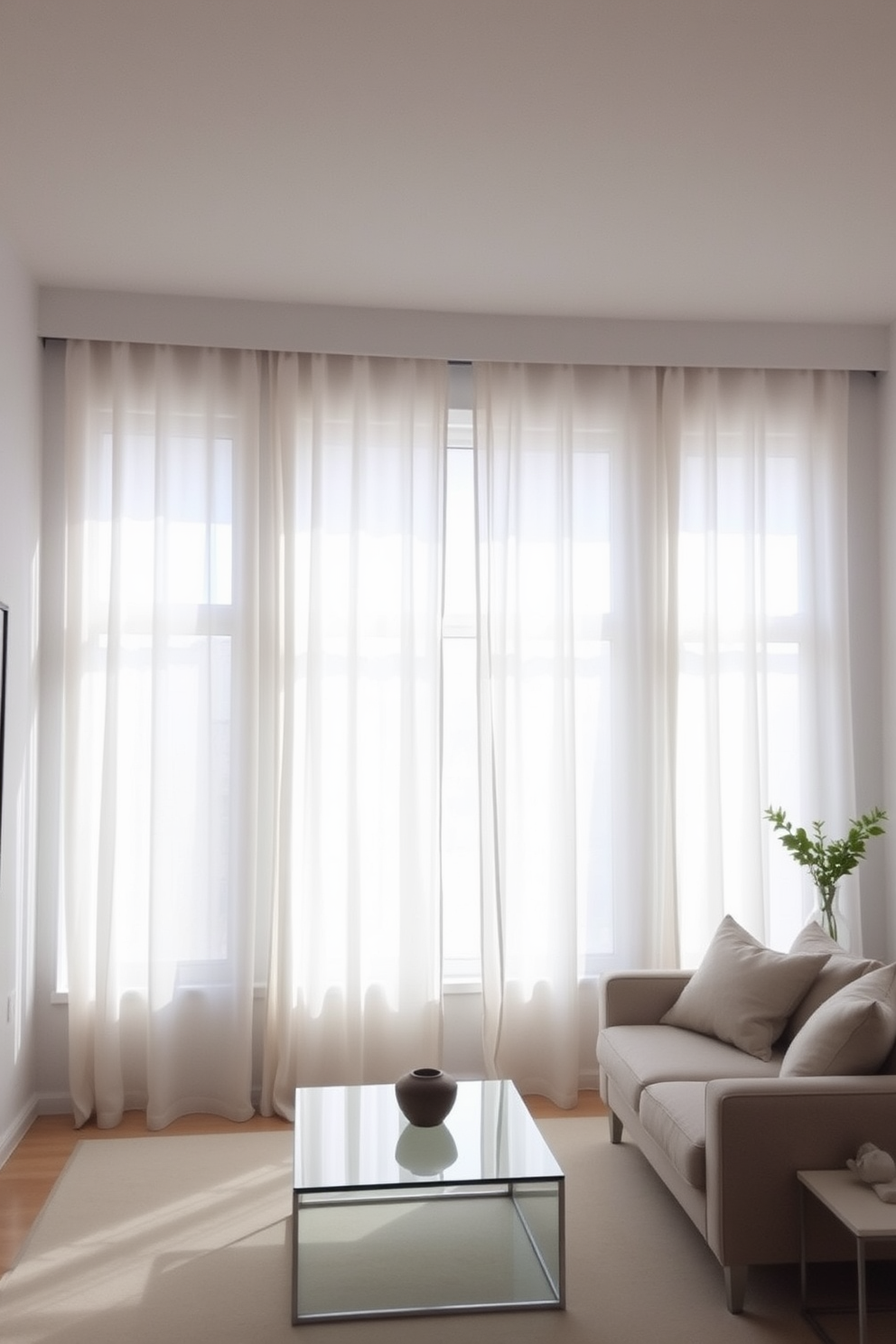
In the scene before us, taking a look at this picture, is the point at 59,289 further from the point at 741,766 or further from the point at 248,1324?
the point at 248,1324

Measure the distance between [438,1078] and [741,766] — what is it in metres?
2.26

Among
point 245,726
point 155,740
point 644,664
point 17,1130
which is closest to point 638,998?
point 644,664

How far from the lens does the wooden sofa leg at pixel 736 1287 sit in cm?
297

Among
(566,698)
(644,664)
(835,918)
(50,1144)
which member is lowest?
(50,1144)

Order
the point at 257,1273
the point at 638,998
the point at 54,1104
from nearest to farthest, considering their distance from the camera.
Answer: the point at 257,1273
the point at 638,998
the point at 54,1104

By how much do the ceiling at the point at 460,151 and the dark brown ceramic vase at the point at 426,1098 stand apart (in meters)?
2.78

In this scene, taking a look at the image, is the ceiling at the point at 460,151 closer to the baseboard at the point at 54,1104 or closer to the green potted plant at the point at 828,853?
the green potted plant at the point at 828,853

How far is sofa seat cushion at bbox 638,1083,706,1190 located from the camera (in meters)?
3.03

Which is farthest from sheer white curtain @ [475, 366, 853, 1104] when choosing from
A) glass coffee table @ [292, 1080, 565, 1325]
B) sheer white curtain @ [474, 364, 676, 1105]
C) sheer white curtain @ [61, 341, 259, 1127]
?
glass coffee table @ [292, 1080, 565, 1325]

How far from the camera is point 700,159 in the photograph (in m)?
3.66

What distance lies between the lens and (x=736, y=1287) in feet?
9.74

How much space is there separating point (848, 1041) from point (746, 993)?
2.32 feet

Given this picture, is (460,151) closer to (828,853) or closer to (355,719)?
(355,719)

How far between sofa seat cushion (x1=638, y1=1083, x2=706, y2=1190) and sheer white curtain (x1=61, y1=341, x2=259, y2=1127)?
1871 mm
